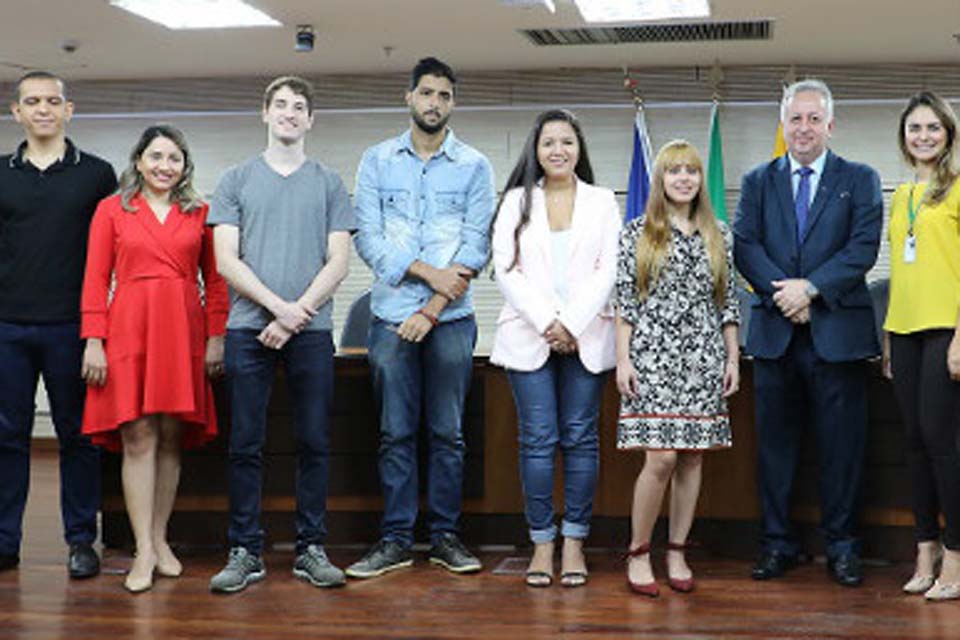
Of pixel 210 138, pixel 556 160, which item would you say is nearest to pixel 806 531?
pixel 556 160

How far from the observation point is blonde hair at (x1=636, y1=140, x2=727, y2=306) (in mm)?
4176

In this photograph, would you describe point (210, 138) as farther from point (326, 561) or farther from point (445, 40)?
point (326, 561)

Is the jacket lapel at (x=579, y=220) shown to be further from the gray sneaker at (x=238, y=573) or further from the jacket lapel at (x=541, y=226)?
the gray sneaker at (x=238, y=573)

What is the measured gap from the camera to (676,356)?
4.14 metres

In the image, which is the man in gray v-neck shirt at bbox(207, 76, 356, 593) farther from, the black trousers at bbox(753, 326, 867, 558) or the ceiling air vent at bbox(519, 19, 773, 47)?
the ceiling air vent at bbox(519, 19, 773, 47)

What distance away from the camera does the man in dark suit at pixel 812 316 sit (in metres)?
4.27

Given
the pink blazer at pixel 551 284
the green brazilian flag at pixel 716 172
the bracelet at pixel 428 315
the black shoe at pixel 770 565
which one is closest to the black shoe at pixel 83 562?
the bracelet at pixel 428 315

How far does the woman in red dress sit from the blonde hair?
145 cm

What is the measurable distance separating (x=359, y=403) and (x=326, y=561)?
76cm

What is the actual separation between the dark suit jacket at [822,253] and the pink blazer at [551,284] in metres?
0.49

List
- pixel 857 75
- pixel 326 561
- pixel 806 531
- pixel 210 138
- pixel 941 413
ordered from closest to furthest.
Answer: pixel 941 413 → pixel 326 561 → pixel 806 531 → pixel 857 75 → pixel 210 138

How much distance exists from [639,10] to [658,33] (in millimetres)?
630

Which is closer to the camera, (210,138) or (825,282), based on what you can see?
(825,282)

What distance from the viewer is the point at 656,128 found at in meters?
9.08
